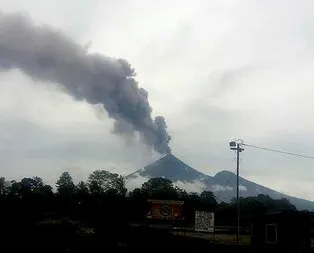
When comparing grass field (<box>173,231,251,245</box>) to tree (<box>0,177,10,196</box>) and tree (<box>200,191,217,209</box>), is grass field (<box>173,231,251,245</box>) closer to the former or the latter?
tree (<box>200,191,217,209</box>)

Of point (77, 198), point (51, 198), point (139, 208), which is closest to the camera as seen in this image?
point (139, 208)

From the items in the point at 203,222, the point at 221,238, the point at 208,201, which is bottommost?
the point at 221,238

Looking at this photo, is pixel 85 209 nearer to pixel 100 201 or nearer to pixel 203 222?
pixel 100 201

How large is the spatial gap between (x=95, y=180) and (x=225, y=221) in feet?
245

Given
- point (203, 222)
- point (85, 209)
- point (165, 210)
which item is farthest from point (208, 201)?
point (203, 222)

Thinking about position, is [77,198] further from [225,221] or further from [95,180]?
[95,180]

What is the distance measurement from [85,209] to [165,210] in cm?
2237

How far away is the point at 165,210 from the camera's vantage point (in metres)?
51.2

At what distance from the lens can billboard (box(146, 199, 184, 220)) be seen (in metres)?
50.6

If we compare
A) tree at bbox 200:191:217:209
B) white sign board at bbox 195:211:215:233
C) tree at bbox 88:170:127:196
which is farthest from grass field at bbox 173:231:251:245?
tree at bbox 88:170:127:196

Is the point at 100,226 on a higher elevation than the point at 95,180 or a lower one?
lower

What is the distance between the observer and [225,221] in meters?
91.8

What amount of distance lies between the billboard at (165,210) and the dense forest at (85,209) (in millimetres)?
3295

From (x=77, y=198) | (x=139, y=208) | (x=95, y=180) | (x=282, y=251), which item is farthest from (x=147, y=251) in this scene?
(x=95, y=180)
